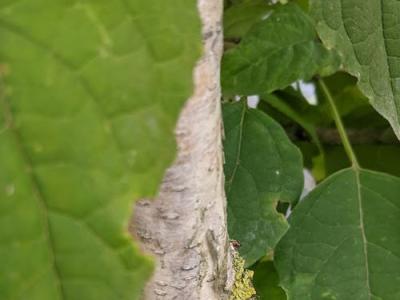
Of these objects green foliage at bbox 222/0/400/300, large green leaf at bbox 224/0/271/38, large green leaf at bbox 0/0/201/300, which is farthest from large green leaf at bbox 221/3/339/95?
large green leaf at bbox 0/0/201/300

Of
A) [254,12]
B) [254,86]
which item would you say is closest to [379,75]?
Result: [254,86]

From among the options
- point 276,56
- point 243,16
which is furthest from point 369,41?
point 243,16

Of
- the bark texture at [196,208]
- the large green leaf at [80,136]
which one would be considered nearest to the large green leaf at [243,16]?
the bark texture at [196,208]

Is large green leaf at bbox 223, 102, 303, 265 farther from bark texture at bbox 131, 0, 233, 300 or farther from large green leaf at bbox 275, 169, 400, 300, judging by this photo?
bark texture at bbox 131, 0, 233, 300

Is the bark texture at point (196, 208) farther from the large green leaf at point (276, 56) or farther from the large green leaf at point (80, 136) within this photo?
the large green leaf at point (276, 56)

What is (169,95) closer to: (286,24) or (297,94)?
(286,24)

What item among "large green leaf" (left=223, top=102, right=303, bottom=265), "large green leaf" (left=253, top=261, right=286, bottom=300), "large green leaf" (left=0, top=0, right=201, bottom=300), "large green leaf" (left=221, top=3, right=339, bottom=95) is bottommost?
"large green leaf" (left=253, top=261, right=286, bottom=300)
